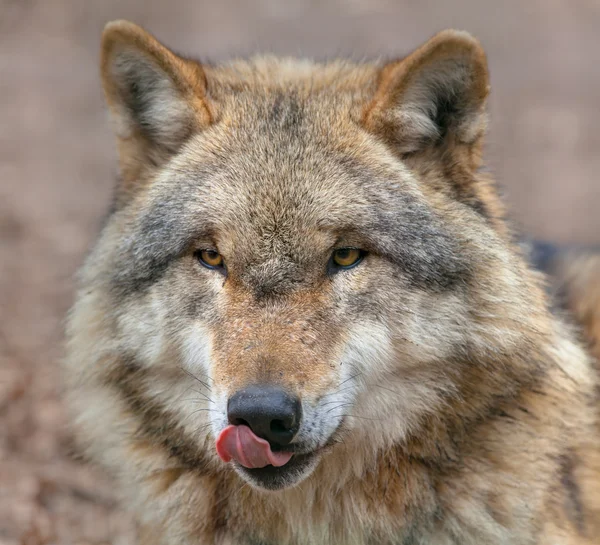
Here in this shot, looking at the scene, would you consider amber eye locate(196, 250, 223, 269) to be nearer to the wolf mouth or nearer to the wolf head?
the wolf head

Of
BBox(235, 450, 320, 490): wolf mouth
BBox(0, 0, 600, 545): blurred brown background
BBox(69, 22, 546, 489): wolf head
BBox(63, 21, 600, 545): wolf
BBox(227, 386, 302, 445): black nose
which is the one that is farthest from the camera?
BBox(0, 0, 600, 545): blurred brown background

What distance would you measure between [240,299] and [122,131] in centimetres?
120

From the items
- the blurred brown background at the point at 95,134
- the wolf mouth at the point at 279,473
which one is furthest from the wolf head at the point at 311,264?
the blurred brown background at the point at 95,134

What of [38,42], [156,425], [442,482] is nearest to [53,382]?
[156,425]

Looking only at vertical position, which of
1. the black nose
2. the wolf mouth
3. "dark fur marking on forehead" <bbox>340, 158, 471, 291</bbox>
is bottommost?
the wolf mouth

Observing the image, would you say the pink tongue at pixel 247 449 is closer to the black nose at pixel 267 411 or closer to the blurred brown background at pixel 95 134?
the black nose at pixel 267 411

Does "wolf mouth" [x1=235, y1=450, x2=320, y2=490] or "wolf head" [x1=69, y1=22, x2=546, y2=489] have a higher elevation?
"wolf head" [x1=69, y1=22, x2=546, y2=489]

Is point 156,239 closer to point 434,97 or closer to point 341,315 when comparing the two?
point 341,315

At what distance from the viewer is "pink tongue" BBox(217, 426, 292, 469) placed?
325cm

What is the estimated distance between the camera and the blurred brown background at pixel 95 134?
584cm

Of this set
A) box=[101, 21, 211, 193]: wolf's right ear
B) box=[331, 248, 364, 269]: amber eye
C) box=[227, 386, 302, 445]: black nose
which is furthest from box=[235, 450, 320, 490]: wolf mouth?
box=[101, 21, 211, 193]: wolf's right ear

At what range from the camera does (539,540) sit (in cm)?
380

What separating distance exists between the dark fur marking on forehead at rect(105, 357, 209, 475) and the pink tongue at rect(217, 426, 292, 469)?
63cm

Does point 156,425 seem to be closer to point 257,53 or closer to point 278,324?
point 278,324
